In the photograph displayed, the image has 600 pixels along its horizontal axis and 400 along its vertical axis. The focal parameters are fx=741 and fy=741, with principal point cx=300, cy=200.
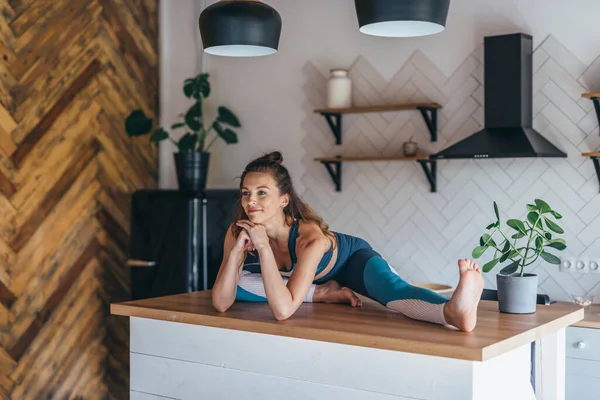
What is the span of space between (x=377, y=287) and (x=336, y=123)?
7.43ft

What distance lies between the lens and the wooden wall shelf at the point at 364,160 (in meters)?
4.32

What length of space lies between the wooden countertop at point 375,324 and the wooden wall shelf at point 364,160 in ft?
5.34

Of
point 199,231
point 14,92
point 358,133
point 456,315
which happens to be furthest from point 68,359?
point 456,315

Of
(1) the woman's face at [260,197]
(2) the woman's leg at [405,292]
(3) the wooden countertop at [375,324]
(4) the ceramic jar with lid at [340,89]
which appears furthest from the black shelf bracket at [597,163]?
(1) the woman's face at [260,197]

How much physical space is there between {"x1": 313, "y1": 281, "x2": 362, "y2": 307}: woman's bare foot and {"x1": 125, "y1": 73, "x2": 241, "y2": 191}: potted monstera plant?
208cm

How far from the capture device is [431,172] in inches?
172

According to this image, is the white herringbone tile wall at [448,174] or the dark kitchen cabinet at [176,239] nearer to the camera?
the white herringbone tile wall at [448,174]

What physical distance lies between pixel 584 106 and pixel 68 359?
11.3 ft

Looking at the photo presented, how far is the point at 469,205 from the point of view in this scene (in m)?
4.29

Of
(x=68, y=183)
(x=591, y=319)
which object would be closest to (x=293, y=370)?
(x=591, y=319)

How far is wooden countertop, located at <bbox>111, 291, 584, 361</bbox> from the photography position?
6.83 feet

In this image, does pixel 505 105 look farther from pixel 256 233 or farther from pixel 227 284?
pixel 227 284

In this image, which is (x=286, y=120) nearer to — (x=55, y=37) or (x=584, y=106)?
(x=55, y=37)

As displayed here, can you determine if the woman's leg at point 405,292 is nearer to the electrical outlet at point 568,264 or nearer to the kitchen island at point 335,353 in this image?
the kitchen island at point 335,353
